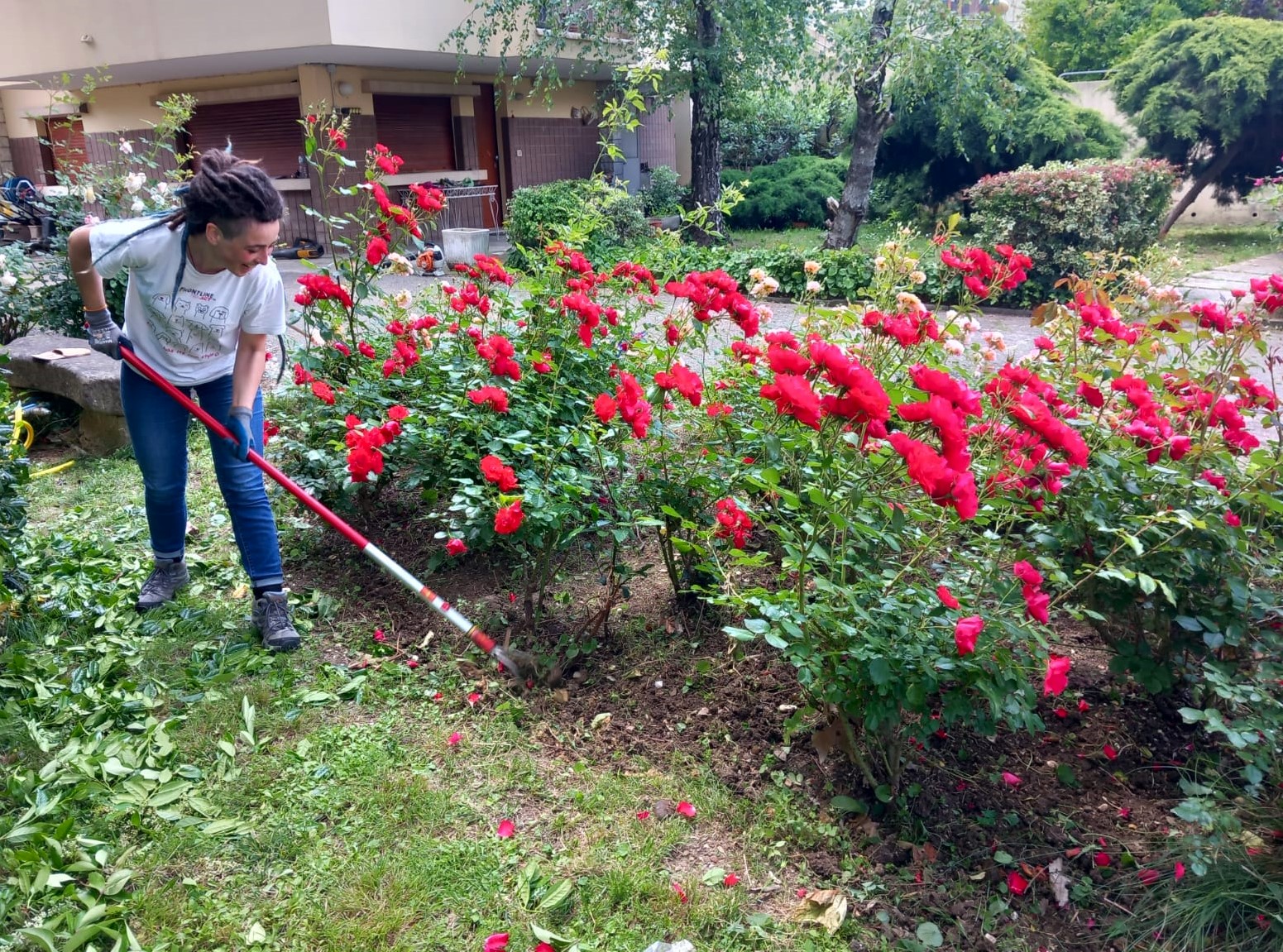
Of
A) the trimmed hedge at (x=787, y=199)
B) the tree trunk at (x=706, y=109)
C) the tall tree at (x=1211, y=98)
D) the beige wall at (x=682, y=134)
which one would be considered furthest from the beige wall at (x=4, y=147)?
the tall tree at (x=1211, y=98)

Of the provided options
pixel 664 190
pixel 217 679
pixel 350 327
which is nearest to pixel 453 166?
pixel 664 190

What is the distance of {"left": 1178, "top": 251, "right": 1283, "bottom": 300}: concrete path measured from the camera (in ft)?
30.4

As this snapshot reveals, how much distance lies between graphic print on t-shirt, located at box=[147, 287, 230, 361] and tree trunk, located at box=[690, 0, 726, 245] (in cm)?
901

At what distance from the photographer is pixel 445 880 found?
2.02 metres

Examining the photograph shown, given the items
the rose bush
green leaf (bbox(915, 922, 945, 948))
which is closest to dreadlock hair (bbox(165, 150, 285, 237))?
the rose bush

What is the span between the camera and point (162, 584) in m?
3.15

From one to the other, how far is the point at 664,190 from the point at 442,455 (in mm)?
13501

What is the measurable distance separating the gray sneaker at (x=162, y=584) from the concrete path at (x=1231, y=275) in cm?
899

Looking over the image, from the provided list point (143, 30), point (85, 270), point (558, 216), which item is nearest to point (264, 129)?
point (143, 30)

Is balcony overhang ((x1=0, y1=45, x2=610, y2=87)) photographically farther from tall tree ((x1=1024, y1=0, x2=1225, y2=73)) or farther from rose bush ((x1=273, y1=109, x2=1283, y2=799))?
tall tree ((x1=1024, y1=0, x2=1225, y2=73))

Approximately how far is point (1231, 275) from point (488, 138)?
1197 centimetres

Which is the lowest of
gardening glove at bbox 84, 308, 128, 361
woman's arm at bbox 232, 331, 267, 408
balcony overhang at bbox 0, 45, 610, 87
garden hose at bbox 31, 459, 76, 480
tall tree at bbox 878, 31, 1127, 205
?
garden hose at bbox 31, 459, 76, 480

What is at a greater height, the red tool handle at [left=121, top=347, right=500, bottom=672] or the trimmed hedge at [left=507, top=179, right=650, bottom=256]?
the trimmed hedge at [left=507, top=179, right=650, bottom=256]

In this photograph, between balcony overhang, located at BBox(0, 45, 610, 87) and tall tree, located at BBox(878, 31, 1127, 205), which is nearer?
balcony overhang, located at BBox(0, 45, 610, 87)
